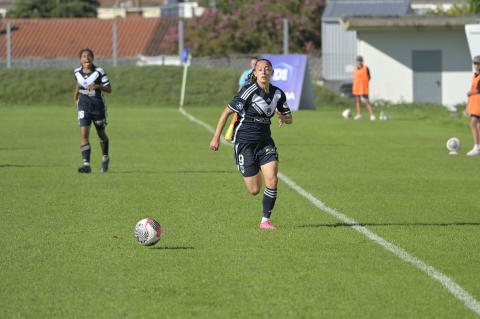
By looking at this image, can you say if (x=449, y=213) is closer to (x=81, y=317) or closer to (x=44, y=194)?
(x=44, y=194)

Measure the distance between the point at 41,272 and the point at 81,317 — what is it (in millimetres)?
1789

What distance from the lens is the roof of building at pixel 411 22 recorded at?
44.2m

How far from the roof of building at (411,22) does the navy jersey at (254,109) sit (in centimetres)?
3245

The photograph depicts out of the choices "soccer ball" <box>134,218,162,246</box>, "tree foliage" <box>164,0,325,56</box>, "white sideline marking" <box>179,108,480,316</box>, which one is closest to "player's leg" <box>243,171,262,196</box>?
"white sideline marking" <box>179,108,480,316</box>

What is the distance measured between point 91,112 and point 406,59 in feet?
93.9

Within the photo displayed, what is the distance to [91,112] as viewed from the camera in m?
18.6

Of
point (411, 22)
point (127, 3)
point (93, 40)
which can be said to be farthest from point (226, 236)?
point (127, 3)

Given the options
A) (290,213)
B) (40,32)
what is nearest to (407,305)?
(290,213)

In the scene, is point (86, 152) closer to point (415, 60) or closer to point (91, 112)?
point (91, 112)

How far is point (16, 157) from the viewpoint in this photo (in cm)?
2220

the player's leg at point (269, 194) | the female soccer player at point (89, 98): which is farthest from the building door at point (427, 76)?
the player's leg at point (269, 194)

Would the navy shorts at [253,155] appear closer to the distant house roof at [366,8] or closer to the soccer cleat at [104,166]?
the soccer cleat at [104,166]

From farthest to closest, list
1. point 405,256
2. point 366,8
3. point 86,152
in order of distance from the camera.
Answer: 1. point 366,8
2. point 86,152
3. point 405,256

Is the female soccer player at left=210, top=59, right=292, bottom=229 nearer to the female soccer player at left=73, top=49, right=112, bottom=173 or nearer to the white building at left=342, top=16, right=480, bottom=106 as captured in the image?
the female soccer player at left=73, top=49, right=112, bottom=173
